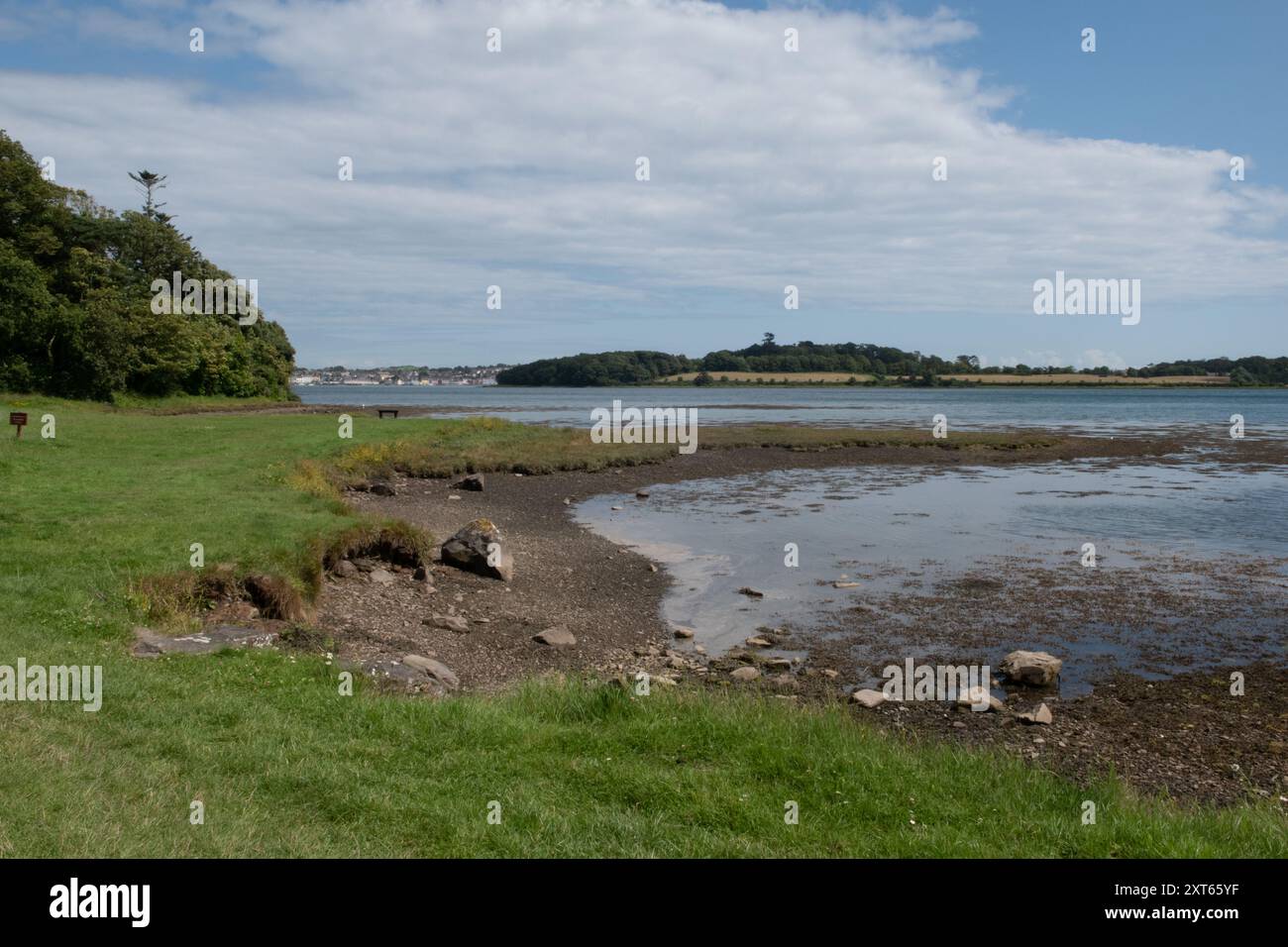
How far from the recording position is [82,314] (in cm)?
6209

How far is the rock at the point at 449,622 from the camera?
55.0 feet

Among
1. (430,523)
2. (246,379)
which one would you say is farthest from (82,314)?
(430,523)

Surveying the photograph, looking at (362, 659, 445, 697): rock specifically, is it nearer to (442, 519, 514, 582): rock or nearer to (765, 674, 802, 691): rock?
(765, 674, 802, 691): rock

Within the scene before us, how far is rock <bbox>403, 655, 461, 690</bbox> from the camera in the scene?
495 inches

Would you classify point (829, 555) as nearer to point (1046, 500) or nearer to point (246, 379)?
point (1046, 500)

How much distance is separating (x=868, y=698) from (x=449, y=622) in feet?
25.4

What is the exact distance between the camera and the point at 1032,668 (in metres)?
14.4

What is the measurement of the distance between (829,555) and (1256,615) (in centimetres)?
1055

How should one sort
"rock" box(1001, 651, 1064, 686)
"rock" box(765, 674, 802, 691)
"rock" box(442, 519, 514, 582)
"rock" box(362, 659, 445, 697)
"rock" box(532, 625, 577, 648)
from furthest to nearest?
"rock" box(442, 519, 514, 582) → "rock" box(532, 625, 577, 648) → "rock" box(1001, 651, 1064, 686) → "rock" box(765, 674, 802, 691) → "rock" box(362, 659, 445, 697)

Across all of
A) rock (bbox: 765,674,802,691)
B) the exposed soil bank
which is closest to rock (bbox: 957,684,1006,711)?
the exposed soil bank

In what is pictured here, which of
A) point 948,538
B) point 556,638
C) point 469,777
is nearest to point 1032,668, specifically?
point 556,638

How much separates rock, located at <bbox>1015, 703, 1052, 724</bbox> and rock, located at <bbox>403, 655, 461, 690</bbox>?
25.5ft

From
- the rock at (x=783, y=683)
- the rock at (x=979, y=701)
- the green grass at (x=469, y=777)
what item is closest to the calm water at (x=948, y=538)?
the rock at (x=979, y=701)

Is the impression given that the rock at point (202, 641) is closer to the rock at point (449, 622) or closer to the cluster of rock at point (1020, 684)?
the rock at point (449, 622)
